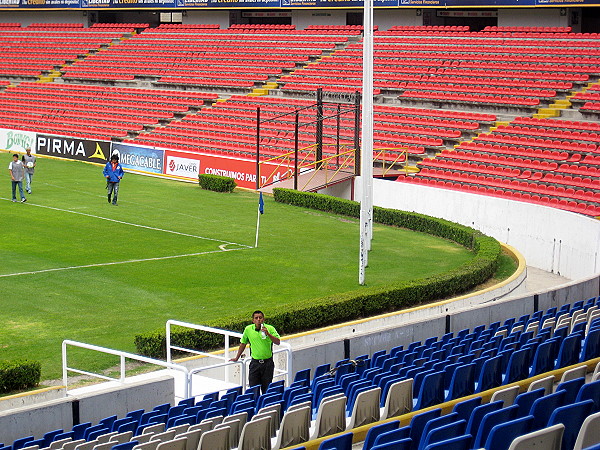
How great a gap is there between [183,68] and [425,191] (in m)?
26.5

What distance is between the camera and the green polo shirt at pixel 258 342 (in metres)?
13.8

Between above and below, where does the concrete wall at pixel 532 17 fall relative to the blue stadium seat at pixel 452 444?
above

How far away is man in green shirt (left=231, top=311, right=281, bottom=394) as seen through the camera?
13742 mm

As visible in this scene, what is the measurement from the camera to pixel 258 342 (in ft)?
45.1

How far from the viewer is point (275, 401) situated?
38.4 feet

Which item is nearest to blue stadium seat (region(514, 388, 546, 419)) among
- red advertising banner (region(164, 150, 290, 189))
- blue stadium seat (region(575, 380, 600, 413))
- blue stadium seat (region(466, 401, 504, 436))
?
blue stadium seat (region(575, 380, 600, 413))

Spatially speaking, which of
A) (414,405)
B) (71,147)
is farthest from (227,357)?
(71,147)

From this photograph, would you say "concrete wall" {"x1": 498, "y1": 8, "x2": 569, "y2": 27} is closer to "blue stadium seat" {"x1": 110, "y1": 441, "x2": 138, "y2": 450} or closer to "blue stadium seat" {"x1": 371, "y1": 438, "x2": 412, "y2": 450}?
"blue stadium seat" {"x1": 110, "y1": 441, "x2": 138, "y2": 450}

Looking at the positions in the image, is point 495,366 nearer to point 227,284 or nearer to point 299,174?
point 227,284

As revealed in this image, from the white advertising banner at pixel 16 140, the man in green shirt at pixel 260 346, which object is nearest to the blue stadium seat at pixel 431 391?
the man in green shirt at pixel 260 346

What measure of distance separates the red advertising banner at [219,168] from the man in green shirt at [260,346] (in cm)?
2452

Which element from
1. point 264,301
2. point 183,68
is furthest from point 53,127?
point 264,301

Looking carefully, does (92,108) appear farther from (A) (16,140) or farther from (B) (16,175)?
(B) (16,175)

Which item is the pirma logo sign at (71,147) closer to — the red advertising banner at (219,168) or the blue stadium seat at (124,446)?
the red advertising banner at (219,168)
